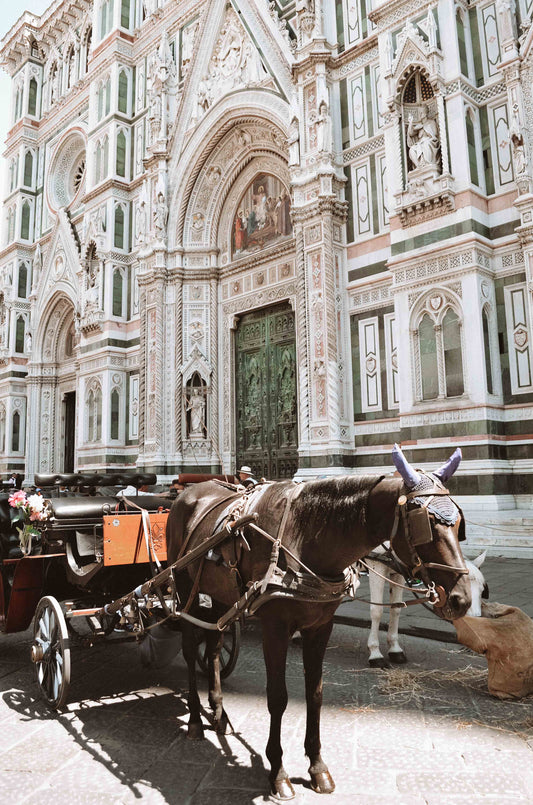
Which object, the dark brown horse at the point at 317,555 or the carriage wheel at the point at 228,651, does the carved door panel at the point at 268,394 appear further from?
the dark brown horse at the point at 317,555

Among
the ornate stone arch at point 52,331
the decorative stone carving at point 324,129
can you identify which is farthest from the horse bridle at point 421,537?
the ornate stone arch at point 52,331

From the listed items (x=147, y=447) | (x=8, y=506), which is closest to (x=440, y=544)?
(x=8, y=506)

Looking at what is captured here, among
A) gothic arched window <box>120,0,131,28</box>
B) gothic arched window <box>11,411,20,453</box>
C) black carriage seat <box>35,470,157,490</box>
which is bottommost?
black carriage seat <box>35,470,157,490</box>

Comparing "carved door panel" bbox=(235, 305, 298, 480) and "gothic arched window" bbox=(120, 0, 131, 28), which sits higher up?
"gothic arched window" bbox=(120, 0, 131, 28)

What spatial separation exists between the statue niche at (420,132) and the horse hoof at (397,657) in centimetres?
874

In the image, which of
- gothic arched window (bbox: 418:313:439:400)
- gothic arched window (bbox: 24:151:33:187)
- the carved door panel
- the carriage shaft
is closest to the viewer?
the carriage shaft

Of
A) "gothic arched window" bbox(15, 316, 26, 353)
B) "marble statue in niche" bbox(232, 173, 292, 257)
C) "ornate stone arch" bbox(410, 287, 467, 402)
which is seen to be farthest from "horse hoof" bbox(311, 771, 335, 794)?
"gothic arched window" bbox(15, 316, 26, 353)

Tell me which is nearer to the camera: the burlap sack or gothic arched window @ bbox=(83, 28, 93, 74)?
the burlap sack

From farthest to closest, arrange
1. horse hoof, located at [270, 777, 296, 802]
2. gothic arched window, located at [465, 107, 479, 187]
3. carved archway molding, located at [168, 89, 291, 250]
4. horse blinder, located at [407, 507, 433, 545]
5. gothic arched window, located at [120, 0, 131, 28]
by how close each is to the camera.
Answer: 1. gothic arched window, located at [120, 0, 131, 28]
2. carved archway molding, located at [168, 89, 291, 250]
3. gothic arched window, located at [465, 107, 479, 187]
4. horse hoof, located at [270, 777, 296, 802]
5. horse blinder, located at [407, 507, 433, 545]

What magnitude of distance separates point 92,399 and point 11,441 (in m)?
6.10

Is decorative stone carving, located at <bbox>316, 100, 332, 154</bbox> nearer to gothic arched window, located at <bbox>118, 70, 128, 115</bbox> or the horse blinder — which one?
gothic arched window, located at <bbox>118, 70, 128, 115</bbox>

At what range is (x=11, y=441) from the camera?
76.5ft

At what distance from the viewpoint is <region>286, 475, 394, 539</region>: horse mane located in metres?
2.96

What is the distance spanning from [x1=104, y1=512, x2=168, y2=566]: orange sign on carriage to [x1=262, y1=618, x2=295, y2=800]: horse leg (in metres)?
1.86
